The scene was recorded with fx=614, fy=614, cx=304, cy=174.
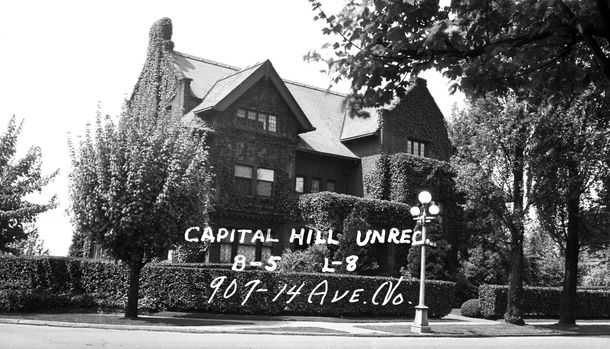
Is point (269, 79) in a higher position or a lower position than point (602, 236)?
higher

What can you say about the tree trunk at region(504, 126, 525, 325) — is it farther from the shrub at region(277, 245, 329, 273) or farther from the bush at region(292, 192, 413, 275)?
the shrub at region(277, 245, 329, 273)

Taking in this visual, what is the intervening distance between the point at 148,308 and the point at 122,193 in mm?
5640

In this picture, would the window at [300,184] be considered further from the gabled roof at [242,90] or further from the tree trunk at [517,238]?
the tree trunk at [517,238]

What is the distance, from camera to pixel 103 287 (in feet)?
81.0

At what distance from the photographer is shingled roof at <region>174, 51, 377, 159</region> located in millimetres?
33875

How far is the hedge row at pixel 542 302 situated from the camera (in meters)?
29.4

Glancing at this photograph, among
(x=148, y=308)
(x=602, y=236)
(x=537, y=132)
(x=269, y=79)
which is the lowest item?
(x=148, y=308)

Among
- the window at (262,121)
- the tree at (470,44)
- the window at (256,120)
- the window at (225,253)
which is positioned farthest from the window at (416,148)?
the tree at (470,44)

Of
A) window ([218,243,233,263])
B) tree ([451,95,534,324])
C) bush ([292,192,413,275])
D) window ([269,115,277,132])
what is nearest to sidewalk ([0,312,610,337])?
tree ([451,95,534,324])

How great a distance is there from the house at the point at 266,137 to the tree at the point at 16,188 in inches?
300

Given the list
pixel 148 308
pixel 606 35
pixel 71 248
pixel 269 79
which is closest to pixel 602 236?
pixel 269 79

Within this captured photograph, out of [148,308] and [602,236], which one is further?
[602,236]

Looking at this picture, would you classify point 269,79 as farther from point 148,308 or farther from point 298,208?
point 148,308

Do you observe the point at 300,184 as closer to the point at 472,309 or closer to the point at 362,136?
the point at 362,136
